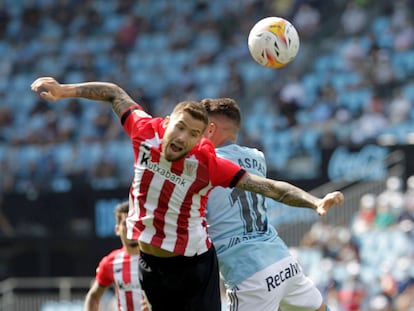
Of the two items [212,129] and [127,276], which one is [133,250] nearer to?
[127,276]

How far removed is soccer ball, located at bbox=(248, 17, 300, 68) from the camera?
8219 mm

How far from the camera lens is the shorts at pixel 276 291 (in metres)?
7.30

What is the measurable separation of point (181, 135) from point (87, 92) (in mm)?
842

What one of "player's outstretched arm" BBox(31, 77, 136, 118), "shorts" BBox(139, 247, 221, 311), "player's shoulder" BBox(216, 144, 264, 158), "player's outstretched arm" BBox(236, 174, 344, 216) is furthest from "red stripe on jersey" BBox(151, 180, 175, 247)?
"player's shoulder" BBox(216, 144, 264, 158)

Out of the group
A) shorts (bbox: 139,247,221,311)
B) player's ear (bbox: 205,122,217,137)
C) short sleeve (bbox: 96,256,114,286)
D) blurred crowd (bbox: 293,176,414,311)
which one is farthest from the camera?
blurred crowd (bbox: 293,176,414,311)

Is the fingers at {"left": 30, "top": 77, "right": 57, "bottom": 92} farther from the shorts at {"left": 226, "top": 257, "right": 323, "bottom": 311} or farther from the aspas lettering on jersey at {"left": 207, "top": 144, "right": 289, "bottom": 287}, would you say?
the shorts at {"left": 226, "top": 257, "right": 323, "bottom": 311}

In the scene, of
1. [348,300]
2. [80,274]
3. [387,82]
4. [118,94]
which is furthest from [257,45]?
[80,274]

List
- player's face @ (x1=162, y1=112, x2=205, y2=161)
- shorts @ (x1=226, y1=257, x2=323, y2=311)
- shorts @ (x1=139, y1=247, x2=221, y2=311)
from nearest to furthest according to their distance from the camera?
player's face @ (x1=162, y1=112, x2=205, y2=161)
shorts @ (x1=139, y1=247, x2=221, y2=311)
shorts @ (x1=226, y1=257, x2=323, y2=311)

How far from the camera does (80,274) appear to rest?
2002cm

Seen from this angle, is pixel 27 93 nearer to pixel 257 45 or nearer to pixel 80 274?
pixel 80 274

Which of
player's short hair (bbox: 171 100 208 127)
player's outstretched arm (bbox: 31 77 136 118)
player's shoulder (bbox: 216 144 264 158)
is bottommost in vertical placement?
player's short hair (bbox: 171 100 208 127)

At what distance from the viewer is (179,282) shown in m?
6.57

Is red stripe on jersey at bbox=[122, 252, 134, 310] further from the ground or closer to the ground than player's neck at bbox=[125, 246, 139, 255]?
closer to the ground

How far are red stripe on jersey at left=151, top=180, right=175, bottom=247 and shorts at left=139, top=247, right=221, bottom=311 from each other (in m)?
0.16
